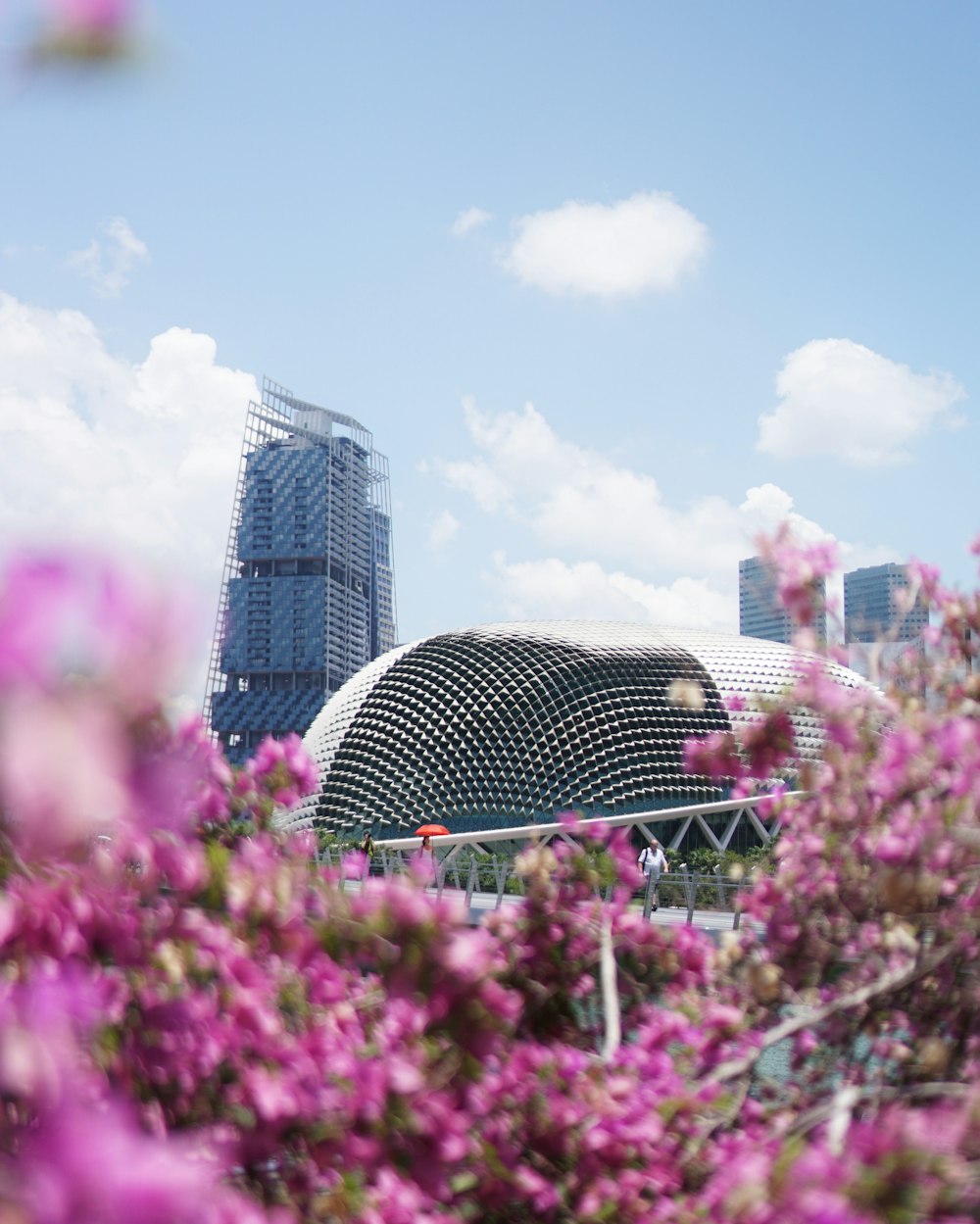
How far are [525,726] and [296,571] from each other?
10244 centimetres

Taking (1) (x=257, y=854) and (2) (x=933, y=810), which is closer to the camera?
(1) (x=257, y=854)

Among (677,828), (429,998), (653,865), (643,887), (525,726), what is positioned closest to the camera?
(429,998)

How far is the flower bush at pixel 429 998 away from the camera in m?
0.95

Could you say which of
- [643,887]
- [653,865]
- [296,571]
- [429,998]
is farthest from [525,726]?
[296,571]

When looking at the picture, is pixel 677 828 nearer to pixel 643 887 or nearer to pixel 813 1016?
pixel 643 887

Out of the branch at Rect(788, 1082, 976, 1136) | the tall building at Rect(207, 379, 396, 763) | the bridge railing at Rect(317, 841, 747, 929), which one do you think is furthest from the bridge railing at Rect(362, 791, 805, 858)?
the tall building at Rect(207, 379, 396, 763)

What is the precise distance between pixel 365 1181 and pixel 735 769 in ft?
7.63

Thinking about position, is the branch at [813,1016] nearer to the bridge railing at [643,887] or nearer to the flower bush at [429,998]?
the flower bush at [429,998]

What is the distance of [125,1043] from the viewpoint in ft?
8.20

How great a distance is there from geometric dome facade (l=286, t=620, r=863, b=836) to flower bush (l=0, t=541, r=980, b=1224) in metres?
41.6

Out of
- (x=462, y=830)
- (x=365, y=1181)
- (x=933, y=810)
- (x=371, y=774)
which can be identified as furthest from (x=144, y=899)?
(x=371, y=774)

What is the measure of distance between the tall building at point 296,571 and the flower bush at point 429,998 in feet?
440

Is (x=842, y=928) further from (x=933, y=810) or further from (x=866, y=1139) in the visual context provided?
(x=866, y=1139)

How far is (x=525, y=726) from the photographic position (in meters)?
50.2
